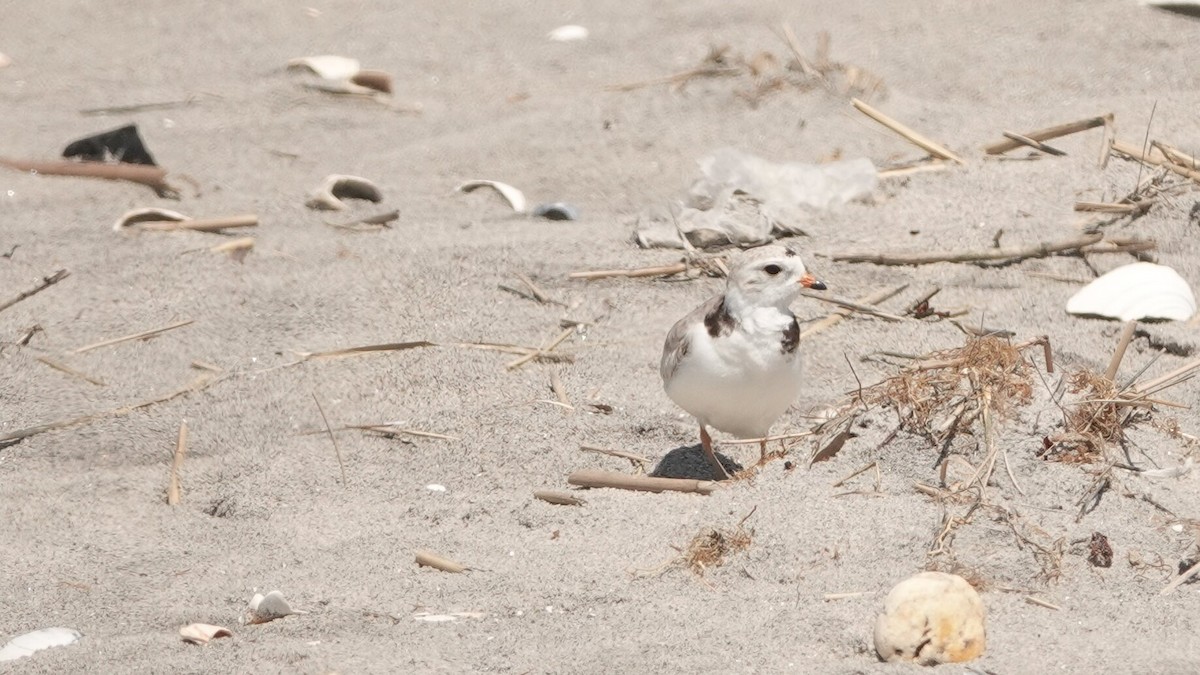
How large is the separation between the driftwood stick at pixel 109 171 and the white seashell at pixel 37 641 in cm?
295

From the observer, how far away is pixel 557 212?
5723 millimetres

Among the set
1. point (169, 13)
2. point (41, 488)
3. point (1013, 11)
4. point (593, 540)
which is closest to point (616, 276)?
point (593, 540)

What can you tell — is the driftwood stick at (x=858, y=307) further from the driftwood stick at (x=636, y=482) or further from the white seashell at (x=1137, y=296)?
the driftwood stick at (x=636, y=482)

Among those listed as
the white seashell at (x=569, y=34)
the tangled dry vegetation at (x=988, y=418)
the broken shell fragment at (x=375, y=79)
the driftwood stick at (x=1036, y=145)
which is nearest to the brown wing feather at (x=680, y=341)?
the tangled dry vegetation at (x=988, y=418)

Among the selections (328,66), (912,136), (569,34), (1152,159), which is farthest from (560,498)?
(569,34)

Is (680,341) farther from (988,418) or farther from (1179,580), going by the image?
(1179,580)

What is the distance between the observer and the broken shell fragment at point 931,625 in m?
2.92

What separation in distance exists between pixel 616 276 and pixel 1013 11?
3039 millimetres

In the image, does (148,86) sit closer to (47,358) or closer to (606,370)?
(47,358)

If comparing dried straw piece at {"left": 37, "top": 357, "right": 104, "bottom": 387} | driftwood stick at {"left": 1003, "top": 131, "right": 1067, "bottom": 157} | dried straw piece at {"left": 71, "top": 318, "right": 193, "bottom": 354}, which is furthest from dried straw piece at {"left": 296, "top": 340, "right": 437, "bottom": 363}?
driftwood stick at {"left": 1003, "top": 131, "right": 1067, "bottom": 157}

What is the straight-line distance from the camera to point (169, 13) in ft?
26.8

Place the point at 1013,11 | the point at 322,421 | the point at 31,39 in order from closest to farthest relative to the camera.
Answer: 1. the point at 322,421
2. the point at 1013,11
3. the point at 31,39

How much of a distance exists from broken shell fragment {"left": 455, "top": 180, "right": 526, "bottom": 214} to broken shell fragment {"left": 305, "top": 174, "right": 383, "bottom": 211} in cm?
35

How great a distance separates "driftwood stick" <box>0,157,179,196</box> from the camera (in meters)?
5.99
